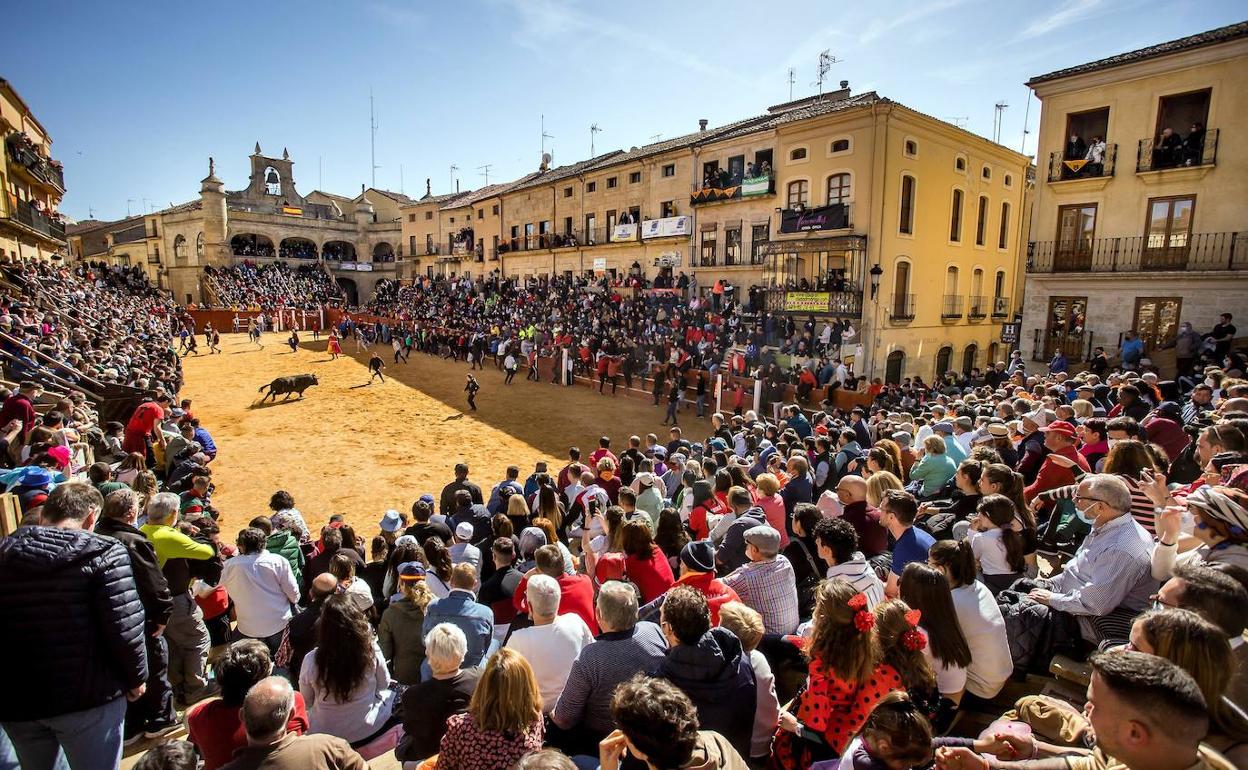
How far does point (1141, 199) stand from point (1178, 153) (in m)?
1.34

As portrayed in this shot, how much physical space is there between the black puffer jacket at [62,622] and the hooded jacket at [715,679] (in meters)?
3.01

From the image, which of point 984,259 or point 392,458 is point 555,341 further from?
point 984,259

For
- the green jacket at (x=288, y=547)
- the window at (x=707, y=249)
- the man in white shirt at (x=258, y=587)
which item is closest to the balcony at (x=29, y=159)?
the window at (x=707, y=249)

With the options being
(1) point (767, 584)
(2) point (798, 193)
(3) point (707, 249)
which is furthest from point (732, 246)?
(1) point (767, 584)

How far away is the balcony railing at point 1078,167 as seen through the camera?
17.8 metres

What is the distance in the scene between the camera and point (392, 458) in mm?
15141

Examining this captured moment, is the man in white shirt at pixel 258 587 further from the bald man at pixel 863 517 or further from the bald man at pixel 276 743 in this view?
the bald man at pixel 863 517

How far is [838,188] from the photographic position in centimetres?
2330

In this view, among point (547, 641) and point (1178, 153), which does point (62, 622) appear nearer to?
point (547, 641)

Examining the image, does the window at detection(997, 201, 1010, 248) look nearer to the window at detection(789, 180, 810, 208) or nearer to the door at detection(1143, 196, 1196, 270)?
the window at detection(789, 180, 810, 208)

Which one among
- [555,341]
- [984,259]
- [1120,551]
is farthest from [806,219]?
[1120,551]

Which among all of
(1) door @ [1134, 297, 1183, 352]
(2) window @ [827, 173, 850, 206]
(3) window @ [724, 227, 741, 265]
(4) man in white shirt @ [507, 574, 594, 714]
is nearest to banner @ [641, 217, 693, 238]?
(3) window @ [724, 227, 741, 265]

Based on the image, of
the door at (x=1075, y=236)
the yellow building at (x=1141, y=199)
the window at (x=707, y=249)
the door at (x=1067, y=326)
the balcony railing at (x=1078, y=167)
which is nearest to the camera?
the yellow building at (x=1141, y=199)

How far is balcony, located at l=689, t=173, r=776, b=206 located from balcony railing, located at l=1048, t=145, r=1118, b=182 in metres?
9.83
